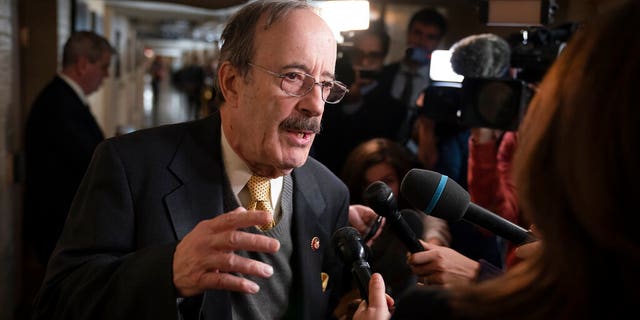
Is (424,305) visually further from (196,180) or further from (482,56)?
(482,56)

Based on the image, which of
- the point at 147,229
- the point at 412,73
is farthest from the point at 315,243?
the point at 412,73

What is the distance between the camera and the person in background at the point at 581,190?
2.22 ft

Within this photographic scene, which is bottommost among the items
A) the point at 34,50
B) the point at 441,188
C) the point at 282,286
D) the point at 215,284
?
the point at 282,286

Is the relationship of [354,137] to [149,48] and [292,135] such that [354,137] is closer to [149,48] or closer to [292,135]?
[292,135]

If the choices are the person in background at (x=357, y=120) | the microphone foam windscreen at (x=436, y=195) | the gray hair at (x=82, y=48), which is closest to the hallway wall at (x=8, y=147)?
the gray hair at (x=82, y=48)

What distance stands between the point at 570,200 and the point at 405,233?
1.97ft

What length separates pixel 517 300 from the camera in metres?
0.75

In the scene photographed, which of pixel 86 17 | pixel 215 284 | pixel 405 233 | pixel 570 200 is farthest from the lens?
pixel 86 17

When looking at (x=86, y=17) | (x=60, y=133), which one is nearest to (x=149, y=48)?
(x=86, y=17)

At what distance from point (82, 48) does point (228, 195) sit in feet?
8.66

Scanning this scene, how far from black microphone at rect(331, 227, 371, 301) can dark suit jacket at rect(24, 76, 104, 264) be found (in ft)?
7.70

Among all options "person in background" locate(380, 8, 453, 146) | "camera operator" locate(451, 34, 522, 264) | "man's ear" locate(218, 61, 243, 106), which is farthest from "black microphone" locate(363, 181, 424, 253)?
"person in background" locate(380, 8, 453, 146)

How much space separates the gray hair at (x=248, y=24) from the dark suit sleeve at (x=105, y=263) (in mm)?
336

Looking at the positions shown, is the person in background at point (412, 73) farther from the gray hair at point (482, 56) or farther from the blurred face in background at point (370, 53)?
the gray hair at point (482, 56)
